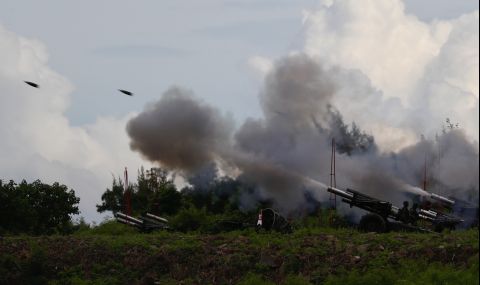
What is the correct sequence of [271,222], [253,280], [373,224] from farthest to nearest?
[373,224], [271,222], [253,280]

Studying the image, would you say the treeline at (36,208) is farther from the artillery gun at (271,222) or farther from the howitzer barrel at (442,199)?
the howitzer barrel at (442,199)

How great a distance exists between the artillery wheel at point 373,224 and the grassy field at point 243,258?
74.0 inches

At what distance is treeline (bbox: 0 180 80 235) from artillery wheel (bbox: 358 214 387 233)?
1450 centimetres

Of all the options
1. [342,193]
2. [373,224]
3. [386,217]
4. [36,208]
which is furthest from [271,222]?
[36,208]

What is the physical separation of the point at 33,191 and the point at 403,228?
17.4 meters

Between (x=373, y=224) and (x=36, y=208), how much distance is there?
16.0 metres

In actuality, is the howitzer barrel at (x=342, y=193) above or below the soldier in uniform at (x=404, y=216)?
above

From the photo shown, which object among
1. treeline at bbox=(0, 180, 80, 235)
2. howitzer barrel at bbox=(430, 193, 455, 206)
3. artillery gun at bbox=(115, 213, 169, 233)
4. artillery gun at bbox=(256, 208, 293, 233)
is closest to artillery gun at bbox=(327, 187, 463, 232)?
howitzer barrel at bbox=(430, 193, 455, 206)

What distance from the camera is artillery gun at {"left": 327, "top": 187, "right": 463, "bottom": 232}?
45906 mm

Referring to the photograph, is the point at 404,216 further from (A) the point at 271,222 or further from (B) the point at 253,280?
(B) the point at 253,280

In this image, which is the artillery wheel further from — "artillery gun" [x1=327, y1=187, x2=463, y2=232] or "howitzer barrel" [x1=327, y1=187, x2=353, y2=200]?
"howitzer barrel" [x1=327, y1=187, x2=353, y2=200]

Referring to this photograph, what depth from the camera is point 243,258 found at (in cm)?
4162

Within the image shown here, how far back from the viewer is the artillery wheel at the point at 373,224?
1800 inches

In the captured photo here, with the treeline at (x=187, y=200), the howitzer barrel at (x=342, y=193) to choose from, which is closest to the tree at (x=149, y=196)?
the treeline at (x=187, y=200)
